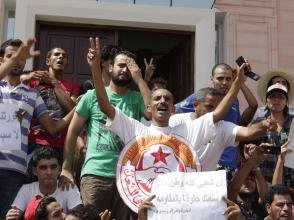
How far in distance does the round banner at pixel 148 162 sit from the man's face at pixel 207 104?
517mm

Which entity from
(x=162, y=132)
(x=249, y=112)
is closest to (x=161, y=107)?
(x=162, y=132)

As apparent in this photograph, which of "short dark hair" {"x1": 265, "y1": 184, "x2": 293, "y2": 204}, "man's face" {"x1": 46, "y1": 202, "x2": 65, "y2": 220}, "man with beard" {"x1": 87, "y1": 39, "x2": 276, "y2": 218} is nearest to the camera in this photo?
"man's face" {"x1": 46, "y1": 202, "x2": 65, "y2": 220}

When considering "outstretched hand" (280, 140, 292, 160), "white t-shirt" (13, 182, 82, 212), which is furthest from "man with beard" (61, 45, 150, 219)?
"outstretched hand" (280, 140, 292, 160)

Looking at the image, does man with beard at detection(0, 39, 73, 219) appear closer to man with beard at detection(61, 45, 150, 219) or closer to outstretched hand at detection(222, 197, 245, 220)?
man with beard at detection(61, 45, 150, 219)

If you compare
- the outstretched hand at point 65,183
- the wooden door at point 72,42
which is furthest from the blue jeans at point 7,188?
the wooden door at point 72,42

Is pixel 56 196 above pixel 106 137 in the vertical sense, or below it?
below

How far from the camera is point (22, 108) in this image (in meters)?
5.23

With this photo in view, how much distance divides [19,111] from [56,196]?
74 centimetres

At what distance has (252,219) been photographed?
564cm

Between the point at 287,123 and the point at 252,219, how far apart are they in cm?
96

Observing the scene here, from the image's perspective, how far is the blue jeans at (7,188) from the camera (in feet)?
16.4

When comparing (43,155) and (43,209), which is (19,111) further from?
(43,209)

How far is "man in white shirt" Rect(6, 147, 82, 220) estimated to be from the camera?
4934mm

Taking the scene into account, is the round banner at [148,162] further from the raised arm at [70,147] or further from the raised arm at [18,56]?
the raised arm at [18,56]
